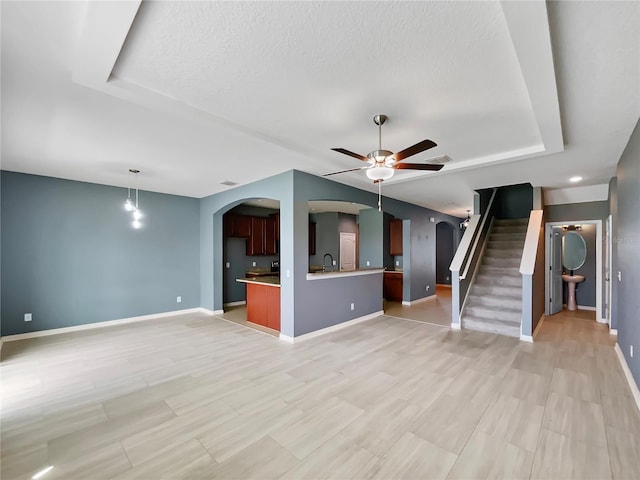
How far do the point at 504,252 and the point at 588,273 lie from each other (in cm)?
229

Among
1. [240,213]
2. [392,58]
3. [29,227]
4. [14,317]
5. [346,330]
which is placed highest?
[392,58]

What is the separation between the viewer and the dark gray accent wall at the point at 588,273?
663cm

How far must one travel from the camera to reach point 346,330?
199 inches

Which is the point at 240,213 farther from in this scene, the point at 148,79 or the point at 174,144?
the point at 148,79

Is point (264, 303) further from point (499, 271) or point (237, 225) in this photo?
point (499, 271)

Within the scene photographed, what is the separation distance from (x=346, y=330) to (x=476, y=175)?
346cm

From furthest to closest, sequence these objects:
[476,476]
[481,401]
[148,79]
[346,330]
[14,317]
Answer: [346,330] < [14,317] < [481,401] < [148,79] < [476,476]

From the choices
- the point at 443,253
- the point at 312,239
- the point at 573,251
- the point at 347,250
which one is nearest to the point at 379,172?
the point at 312,239

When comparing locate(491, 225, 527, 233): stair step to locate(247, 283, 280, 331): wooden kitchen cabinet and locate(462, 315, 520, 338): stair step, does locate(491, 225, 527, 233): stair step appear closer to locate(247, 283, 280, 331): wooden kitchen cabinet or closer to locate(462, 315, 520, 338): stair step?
locate(462, 315, 520, 338): stair step

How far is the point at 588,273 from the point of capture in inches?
263

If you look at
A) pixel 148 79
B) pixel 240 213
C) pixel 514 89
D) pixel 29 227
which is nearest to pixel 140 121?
pixel 148 79

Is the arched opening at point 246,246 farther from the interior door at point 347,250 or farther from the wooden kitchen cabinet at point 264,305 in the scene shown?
the interior door at point 347,250

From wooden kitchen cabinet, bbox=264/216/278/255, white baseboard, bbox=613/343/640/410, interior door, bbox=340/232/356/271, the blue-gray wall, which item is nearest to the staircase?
white baseboard, bbox=613/343/640/410

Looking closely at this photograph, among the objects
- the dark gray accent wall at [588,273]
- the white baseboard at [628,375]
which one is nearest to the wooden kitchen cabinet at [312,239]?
the dark gray accent wall at [588,273]
